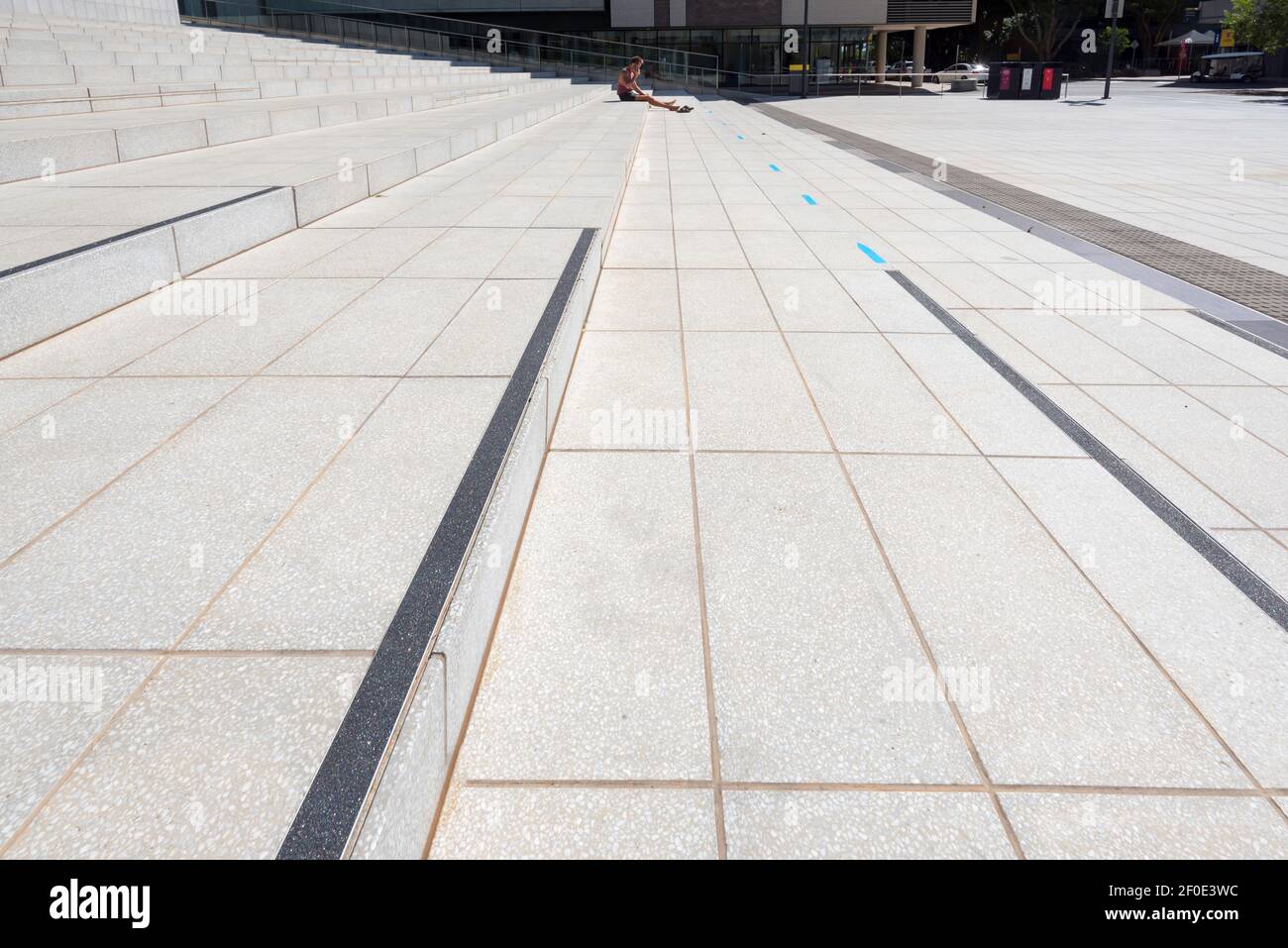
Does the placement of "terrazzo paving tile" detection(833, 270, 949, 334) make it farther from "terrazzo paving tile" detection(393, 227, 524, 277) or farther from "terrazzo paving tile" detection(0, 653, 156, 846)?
"terrazzo paving tile" detection(0, 653, 156, 846)

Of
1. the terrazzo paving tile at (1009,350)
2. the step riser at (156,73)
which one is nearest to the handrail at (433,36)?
the step riser at (156,73)

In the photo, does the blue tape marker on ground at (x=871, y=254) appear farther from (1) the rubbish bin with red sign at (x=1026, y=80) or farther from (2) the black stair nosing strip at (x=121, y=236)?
(1) the rubbish bin with red sign at (x=1026, y=80)

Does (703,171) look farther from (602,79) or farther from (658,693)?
(602,79)

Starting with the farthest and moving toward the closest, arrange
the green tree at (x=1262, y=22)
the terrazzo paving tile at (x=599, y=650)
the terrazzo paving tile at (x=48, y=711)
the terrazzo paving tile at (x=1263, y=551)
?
the green tree at (x=1262, y=22), the terrazzo paving tile at (x=1263, y=551), the terrazzo paving tile at (x=599, y=650), the terrazzo paving tile at (x=48, y=711)

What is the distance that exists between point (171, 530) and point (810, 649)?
2.06 m

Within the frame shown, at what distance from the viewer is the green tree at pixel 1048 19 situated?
61.0 m

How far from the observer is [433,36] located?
1227 inches

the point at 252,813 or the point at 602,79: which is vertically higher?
the point at 602,79

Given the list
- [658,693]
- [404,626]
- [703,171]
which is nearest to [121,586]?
[404,626]

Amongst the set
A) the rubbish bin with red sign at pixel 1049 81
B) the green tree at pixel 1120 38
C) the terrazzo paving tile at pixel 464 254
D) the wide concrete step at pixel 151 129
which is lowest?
the terrazzo paving tile at pixel 464 254

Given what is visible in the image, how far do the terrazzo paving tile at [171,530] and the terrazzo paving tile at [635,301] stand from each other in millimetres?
2318

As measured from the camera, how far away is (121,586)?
2.31 meters

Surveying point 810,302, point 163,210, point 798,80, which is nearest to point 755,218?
point 810,302
